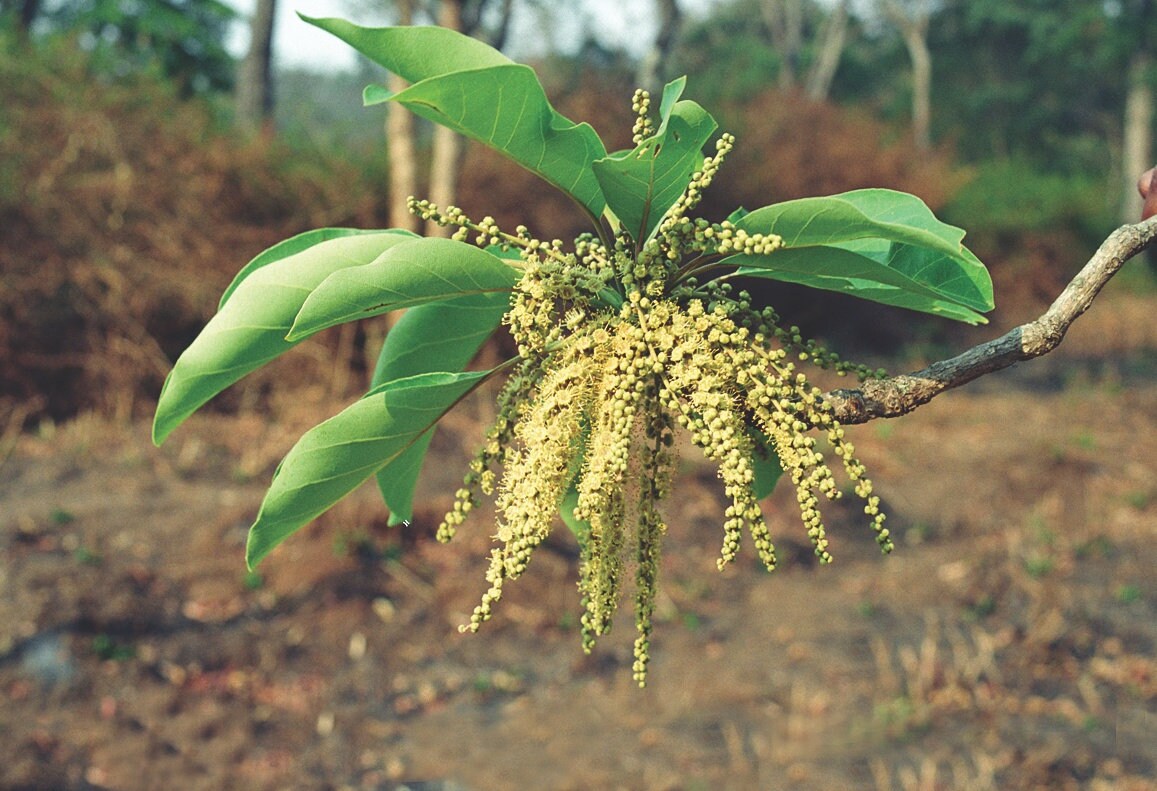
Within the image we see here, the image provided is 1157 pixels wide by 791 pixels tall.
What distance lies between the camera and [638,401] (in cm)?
111

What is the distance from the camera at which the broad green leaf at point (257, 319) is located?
1070 millimetres

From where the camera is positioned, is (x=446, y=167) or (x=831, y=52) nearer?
(x=446, y=167)

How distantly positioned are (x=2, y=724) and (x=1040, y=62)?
96.6 ft

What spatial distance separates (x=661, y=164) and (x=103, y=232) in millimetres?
7496

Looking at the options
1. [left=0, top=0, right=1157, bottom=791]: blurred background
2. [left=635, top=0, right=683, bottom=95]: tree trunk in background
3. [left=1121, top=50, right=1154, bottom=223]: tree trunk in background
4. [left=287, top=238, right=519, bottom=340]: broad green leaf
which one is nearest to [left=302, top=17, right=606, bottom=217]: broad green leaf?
[left=287, top=238, right=519, bottom=340]: broad green leaf

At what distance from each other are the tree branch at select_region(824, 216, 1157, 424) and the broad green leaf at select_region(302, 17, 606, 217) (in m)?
0.39

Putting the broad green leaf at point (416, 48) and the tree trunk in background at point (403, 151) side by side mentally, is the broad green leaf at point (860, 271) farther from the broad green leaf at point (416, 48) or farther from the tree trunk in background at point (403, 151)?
the tree trunk in background at point (403, 151)

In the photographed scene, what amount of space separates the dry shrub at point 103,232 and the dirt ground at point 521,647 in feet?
1.77

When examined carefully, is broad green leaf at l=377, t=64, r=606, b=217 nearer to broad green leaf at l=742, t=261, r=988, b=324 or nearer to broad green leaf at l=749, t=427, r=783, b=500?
broad green leaf at l=742, t=261, r=988, b=324

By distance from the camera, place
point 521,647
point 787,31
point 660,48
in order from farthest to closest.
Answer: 1. point 787,31
2. point 660,48
3. point 521,647

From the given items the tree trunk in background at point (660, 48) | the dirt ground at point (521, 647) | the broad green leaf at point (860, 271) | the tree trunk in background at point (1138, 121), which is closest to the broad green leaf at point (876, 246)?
the broad green leaf at point (860, 271)

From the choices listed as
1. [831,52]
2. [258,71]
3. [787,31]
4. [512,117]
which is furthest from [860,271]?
[787,31]

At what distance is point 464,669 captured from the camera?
5.74 m

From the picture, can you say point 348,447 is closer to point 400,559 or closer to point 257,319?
point 257,319
